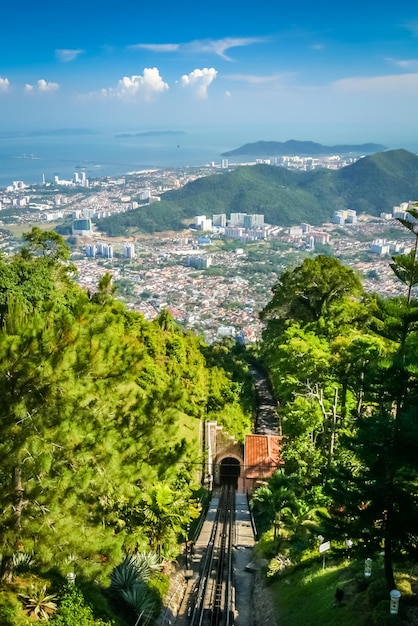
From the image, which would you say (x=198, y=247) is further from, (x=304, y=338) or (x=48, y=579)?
(x=48, y=579)

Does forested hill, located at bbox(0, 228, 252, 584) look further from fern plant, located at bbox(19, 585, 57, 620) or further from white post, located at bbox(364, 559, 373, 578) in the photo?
white post, located at bbox(364, 559, 373, 578)

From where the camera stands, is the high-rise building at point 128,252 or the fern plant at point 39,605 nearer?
the fern plant at point 39,605

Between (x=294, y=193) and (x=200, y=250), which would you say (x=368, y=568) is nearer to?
(x=200, y=250)

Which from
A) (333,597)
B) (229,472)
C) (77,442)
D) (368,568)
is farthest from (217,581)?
(229,472)

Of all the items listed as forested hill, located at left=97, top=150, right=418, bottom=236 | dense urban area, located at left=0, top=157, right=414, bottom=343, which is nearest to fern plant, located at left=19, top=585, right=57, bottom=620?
dense urban area, located at left=0, top=157, right=414, bottom=343

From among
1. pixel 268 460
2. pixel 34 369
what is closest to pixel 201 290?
pixel 268 460

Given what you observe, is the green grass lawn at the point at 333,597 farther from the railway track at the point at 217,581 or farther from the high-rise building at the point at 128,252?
the high-rise building at the point at 128,252

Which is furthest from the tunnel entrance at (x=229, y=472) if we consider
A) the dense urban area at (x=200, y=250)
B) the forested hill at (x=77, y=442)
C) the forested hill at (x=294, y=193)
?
the forested hill at (x=294, y=193)
